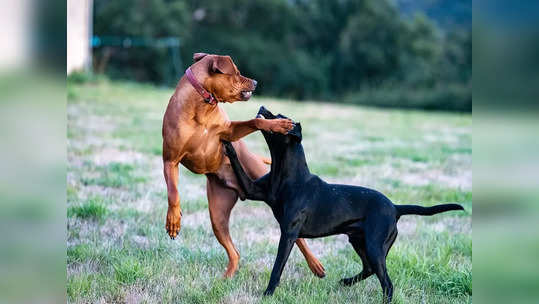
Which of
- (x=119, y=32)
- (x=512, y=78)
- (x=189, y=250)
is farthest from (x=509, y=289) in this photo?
(x=119, y=32)

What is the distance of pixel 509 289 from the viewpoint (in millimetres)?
1611

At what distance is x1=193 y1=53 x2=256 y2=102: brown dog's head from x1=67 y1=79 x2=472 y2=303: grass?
1.08m

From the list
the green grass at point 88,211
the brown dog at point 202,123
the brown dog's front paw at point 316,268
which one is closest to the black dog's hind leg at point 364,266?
the brown dog's front paw at point 316,268

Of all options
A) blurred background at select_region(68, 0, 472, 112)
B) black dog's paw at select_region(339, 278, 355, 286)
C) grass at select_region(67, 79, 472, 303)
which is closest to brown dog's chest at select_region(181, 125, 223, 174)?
grass at select_region(67, 79, 472, 303)

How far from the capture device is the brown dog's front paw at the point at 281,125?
3.05 metres

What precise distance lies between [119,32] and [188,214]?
24828mm

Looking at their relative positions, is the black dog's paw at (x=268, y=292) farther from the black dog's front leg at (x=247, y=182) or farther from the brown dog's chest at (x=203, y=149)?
the brown dog's chest at (x=203, y=149)

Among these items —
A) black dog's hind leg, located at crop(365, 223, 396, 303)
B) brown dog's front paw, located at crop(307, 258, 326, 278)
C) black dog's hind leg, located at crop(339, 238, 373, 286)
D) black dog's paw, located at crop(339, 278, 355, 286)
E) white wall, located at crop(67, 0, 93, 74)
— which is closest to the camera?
black dog's hind leg, located at crop(365, 223, 396, 303)

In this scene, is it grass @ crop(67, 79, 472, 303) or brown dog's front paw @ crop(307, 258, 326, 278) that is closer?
grass @ crop(67, 79, 472, 303)

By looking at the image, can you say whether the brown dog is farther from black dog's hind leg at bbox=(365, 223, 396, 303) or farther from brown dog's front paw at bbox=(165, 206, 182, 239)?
black dog's hind leg at bbox=(365, 223, 396, 303)

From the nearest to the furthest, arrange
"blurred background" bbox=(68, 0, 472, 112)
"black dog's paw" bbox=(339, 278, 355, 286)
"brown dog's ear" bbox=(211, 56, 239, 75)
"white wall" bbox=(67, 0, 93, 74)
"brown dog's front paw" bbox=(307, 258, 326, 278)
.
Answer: "brown dog's ear" bbox=(211, 56, 239, 75), "black dog's paw" bbox=(339, 278, 355, 286), "brown dog's front paw" bbox=(307, 258, 326, 278), "white wall" bbox=(67, 0, 93, 74), "blurred background" bbox=(68, 0, 472, 112)

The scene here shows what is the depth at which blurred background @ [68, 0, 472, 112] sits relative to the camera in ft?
91.6

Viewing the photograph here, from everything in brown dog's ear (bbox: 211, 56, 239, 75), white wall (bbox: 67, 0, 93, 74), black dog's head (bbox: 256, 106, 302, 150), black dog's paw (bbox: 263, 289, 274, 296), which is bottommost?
black dog's paw (bbox: 263, 289, 274, 296)

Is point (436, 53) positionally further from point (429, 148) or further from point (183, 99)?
point (183, 99)
